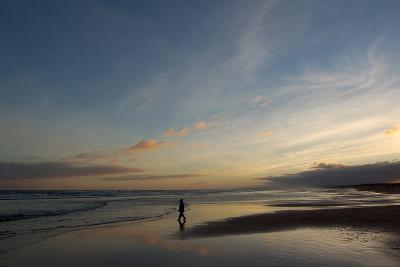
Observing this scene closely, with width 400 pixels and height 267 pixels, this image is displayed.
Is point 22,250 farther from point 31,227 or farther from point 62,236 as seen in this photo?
point 31,227

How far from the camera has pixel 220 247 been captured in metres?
17.0

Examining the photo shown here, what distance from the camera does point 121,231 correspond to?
23438 mm

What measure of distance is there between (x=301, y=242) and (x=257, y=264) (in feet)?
18.3

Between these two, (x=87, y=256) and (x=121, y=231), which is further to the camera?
(x=121, y=231)

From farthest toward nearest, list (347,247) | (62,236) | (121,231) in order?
1. (121,231)
2. (62,236)
3. (347,247)

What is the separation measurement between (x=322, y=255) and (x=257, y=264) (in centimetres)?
326

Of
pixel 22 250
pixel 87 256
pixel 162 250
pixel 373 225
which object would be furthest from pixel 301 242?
pixel 22 250

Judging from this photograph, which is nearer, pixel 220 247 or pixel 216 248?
pixel 216 248

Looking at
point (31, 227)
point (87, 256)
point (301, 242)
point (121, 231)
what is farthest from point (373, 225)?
point (31, 227)

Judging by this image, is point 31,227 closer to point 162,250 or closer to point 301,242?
point 162,250

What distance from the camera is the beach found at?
14.0 meters

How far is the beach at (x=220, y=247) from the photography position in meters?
14.0

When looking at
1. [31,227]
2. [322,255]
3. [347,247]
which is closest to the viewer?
[322,255]

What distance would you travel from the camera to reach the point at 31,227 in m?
26.4
